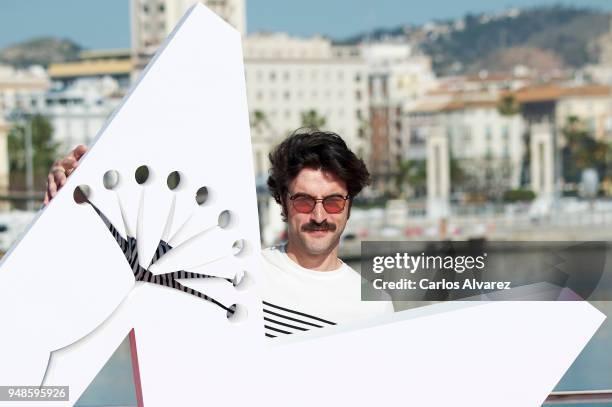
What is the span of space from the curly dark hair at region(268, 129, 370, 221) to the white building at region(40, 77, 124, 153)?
68.9 meters

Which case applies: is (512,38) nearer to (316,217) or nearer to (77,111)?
(77,111)

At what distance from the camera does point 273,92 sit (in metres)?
81.1

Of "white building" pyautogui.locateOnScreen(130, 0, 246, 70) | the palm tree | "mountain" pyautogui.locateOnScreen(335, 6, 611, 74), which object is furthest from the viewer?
"mountain" pyautogui.locateOnScreen(335, 6, 611, 74)

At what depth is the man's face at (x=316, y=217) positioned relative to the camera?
9.52ft

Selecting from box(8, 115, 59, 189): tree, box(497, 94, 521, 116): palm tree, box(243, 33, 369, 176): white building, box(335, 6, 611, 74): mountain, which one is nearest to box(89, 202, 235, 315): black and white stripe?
box(8, 115, 59, 189): tree

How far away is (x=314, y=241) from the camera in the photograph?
2904 mm

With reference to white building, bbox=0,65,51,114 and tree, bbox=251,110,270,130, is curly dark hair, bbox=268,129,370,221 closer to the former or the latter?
tree, bbox=251,110,270,130

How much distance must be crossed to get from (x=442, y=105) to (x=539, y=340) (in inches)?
3274

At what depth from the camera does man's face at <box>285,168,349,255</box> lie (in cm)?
Result: 290

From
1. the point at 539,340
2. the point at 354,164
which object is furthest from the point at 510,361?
the point at 354,164

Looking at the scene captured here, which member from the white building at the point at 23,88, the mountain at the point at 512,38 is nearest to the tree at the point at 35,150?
the white building at the point at 23,88

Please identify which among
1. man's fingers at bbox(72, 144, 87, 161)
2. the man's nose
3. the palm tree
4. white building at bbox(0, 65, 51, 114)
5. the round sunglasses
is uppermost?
white building at bbox(0, 65, 51, 114)

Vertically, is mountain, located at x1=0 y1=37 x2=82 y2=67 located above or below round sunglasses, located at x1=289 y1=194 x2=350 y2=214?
above

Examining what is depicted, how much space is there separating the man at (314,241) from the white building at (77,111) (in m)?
68.9
